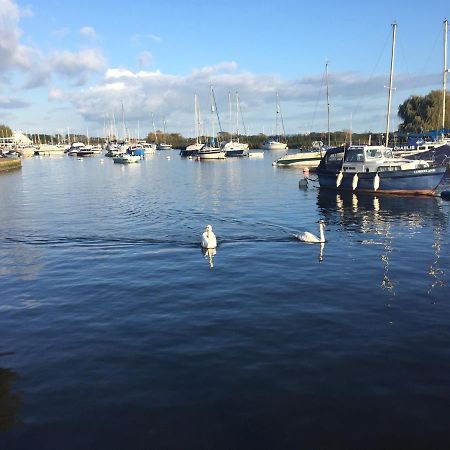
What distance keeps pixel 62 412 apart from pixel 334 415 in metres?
4.74

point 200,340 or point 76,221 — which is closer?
point 200,340

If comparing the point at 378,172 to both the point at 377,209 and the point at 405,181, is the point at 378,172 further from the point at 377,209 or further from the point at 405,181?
the point at 377,209

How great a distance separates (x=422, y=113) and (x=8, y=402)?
112m

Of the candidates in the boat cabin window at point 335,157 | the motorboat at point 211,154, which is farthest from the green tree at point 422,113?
the boat cabin window at point 335,157

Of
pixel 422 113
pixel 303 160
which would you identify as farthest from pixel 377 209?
pixel 422 113

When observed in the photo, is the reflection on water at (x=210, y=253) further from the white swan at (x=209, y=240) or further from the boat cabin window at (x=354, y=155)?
the boat cabin window at (x=354, y=155)

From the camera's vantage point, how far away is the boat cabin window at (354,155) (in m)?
38.5

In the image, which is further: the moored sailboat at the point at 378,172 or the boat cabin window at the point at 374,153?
the boat cabin window at the point at 374,153

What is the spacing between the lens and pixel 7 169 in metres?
83.1

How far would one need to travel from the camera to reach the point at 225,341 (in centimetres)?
1064

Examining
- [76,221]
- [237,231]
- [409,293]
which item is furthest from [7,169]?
[409,293]

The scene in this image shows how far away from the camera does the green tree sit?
99375 mm

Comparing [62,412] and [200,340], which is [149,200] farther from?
[62,412]

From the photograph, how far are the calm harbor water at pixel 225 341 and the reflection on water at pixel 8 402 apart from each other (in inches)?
1.4
